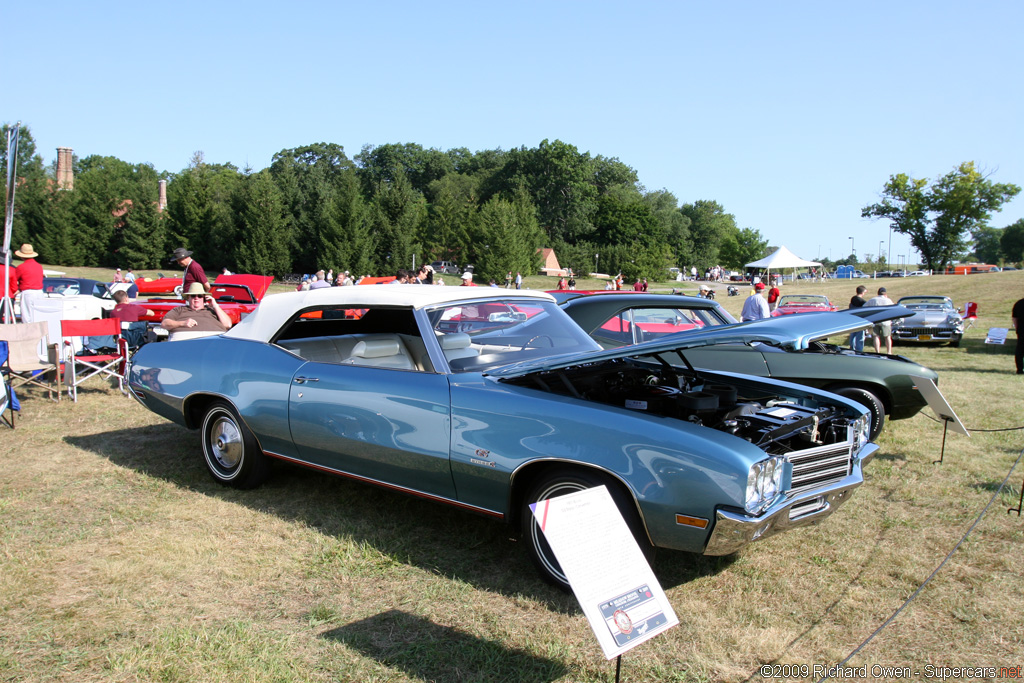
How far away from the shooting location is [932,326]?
52.6 ft

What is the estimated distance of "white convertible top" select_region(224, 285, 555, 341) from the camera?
423 cm

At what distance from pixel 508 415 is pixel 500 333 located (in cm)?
104

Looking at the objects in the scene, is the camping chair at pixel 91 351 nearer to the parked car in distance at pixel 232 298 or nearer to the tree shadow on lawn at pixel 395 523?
the tree shadow on lawn at pixel 395 523

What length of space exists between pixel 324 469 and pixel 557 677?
2.12 meters

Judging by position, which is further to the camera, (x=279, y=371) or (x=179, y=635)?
(x=279, y=371)

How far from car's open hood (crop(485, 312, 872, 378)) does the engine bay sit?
0.66 ft

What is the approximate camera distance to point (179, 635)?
2.93 metres

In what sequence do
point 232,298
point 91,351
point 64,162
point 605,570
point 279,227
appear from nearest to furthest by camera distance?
point 605,570 < point 91,351 < point 232,298 < point 279,227 < point 64,162

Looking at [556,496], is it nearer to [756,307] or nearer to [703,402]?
[703,402]

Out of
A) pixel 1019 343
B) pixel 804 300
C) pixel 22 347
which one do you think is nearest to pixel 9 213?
pixel 22 347

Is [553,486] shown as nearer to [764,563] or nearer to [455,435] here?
[455,435]

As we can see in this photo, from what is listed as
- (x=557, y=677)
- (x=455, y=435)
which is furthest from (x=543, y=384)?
(x=557, y=677)

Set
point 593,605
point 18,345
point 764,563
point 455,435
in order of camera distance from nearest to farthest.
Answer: point 593,605 < point 455,435 < point 764,563 < point 18,345

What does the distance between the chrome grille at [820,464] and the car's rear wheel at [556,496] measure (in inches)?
30.5
